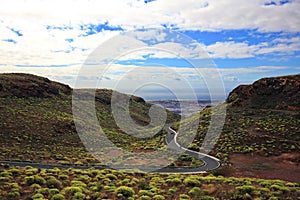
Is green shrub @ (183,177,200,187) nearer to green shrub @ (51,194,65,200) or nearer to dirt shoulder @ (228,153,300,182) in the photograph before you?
dirt shoulder @ (228,153,300,182)

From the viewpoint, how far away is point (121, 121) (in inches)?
3435

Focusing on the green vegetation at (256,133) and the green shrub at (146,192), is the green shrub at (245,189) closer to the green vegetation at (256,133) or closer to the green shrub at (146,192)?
the green shrub at (146,192)

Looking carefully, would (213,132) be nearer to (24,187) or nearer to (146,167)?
(146,167)

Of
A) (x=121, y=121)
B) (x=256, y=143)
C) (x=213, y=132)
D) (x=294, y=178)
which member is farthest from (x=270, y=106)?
(x=121, y=121)

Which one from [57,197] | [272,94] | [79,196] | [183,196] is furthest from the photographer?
[272,94]

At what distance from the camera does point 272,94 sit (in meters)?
63.8

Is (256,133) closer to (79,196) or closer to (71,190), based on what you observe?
(71,190)

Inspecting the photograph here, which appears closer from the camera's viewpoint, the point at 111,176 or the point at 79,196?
the point at 79,196

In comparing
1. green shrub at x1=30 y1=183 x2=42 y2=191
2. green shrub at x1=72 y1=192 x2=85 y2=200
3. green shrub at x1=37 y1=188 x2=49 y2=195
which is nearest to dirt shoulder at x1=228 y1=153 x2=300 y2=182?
green shrub at x1=72 y1=192 x2=85 y2=200

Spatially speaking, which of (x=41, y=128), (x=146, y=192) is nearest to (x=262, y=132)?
(x=146, y=192)

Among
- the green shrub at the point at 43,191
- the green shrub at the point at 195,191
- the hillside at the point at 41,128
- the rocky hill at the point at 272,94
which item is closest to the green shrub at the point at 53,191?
the green shrub at the point at 43,191

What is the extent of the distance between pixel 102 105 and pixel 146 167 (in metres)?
71.4

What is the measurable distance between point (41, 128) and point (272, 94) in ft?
173

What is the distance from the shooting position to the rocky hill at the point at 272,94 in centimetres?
5832
